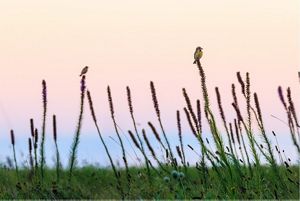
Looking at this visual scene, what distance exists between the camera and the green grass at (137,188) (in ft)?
22.8

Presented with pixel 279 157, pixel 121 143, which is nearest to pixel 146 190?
pixel 121 143

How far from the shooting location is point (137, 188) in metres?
9.80

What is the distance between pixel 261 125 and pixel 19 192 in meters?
3.90

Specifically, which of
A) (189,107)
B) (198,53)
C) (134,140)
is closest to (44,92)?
(134,140)

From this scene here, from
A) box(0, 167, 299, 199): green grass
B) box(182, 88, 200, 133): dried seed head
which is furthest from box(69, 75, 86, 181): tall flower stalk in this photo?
box(182, 88, 200, 133): dried seed head

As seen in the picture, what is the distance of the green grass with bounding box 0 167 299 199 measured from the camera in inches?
274

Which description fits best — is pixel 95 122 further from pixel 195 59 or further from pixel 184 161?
pixel 195 59

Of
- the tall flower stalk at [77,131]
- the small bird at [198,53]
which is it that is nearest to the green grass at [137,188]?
the tall flower stalk at [77,131]

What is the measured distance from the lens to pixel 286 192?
7555 mm

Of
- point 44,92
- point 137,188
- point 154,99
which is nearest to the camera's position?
point 154,99

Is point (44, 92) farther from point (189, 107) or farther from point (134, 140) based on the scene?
point (189, 107)

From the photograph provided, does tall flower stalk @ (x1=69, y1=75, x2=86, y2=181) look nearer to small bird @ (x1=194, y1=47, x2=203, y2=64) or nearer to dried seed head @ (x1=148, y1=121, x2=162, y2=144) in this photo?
dried seed head @ (x1=148, y1=121, x2=162, y2=144)

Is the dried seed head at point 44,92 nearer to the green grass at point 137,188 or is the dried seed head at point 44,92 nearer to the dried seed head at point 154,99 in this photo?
the green grass at point 137,188

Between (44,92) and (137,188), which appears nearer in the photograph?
(44,92)
